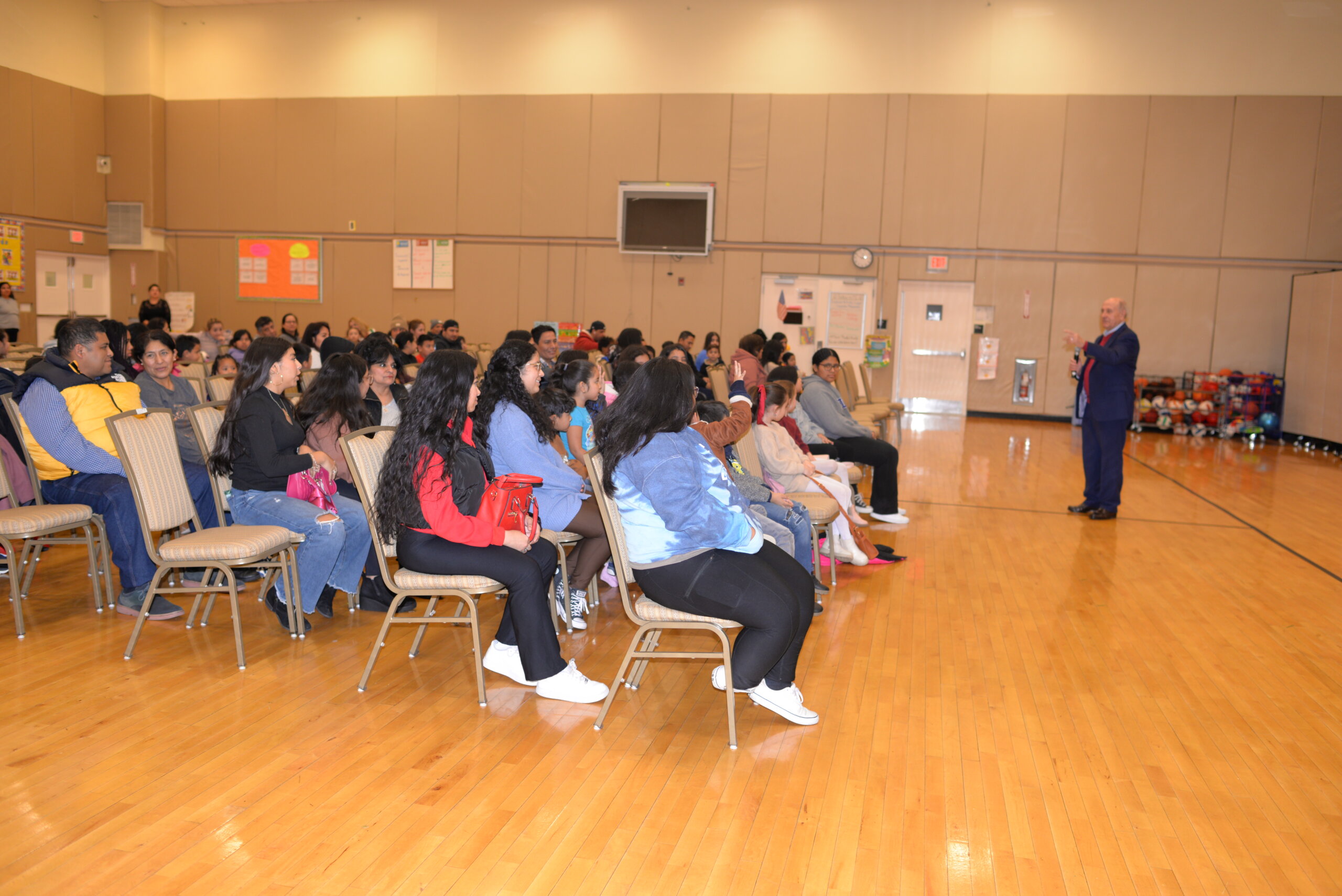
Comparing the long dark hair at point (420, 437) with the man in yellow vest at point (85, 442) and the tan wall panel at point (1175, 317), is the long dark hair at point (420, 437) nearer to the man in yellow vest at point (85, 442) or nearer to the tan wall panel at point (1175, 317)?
the man in yellow vest at point (85, 442)

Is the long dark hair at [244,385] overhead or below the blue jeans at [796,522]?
overhead

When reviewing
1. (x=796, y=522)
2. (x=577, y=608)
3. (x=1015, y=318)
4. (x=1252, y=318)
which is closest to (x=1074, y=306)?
(x=1015, y=318)

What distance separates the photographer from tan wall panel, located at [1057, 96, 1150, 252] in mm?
12844

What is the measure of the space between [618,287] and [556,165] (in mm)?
2064

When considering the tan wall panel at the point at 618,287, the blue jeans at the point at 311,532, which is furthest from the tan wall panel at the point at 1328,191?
the blue jeans at the point at 311,532

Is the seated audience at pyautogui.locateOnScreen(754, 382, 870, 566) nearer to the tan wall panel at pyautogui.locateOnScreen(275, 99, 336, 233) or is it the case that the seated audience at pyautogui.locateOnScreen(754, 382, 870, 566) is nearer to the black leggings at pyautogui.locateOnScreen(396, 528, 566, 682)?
the black leggings at pyautogui.locateOnScreen(396, 528, 566, 682)

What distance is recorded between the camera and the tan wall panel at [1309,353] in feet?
38.2

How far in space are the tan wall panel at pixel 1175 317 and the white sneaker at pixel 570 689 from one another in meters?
12.4

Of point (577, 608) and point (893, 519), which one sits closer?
point (577, 608)

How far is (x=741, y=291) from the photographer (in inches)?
544

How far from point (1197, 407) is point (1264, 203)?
300cm

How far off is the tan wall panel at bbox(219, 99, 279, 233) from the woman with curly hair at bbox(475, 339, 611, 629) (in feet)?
41.9

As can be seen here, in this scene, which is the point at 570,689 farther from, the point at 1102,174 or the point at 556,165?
the point at 1102,174

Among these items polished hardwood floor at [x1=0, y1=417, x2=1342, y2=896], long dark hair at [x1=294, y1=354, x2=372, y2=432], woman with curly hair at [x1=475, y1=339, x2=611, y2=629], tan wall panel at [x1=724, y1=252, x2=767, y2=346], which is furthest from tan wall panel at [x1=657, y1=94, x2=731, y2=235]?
woman with curly hair at [x1=475, y1=339, x2=611, y2=629]
